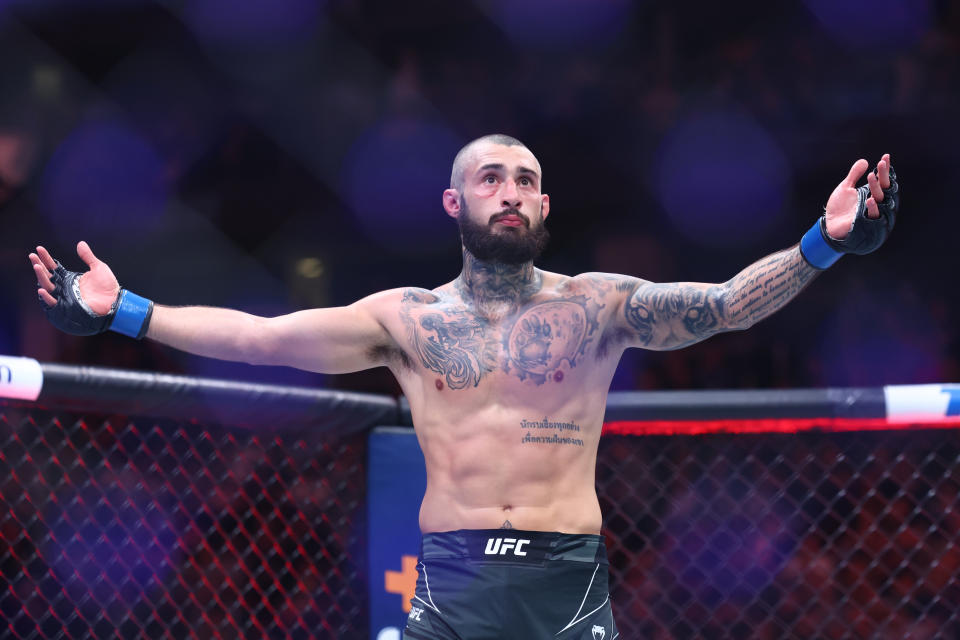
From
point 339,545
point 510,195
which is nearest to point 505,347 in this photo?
point 510,195

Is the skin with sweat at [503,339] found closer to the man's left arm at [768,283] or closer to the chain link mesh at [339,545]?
the man's left arm at [768,283]

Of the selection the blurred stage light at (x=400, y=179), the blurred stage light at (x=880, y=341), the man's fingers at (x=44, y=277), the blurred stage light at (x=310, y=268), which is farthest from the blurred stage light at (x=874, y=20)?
the man's fingers at (x=44, y=277)

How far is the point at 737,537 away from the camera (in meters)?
3.59

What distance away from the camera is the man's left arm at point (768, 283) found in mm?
1575

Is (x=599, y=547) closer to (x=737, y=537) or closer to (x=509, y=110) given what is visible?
(x=737, y=537)

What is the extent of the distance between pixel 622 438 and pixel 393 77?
358cm

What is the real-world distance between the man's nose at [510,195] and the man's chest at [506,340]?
0.70 feet

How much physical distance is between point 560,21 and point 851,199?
3747mm

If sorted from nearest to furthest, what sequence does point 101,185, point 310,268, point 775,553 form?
point 775,553 < point 101,185 < point 310,268

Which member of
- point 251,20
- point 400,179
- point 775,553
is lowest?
point 775,553

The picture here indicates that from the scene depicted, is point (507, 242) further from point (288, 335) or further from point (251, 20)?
point (251, 20)

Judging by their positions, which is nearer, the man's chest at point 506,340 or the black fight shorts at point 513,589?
the black fight shorts at point 513,589

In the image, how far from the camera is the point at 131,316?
6.21 ft

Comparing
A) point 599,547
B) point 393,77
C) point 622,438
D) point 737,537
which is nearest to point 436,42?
point 393,77
